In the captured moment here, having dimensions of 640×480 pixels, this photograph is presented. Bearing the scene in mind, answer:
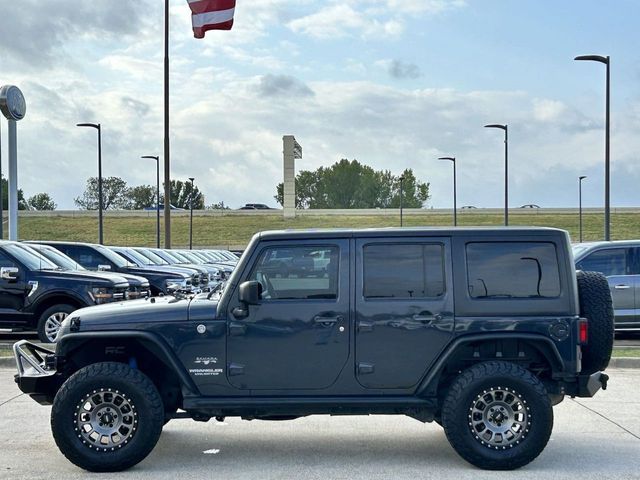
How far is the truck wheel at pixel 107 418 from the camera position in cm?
688

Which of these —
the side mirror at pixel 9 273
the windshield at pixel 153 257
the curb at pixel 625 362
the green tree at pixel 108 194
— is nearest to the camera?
the curb at pixel 625 362

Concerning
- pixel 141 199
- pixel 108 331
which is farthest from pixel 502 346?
pixel 141 199

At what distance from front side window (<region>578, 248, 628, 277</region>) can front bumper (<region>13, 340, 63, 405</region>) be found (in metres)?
10.3

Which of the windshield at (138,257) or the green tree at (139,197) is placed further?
the green tree at (139,197)

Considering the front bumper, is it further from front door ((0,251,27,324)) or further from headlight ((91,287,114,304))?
front door ((0,251,27,324))

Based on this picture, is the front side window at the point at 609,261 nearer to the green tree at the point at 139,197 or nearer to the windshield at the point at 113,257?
the windshield at the point at 113,257

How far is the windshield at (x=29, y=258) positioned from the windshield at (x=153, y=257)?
8000mm

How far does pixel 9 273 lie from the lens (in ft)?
47.1

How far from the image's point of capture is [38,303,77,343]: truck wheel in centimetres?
1448

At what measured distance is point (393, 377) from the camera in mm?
7016

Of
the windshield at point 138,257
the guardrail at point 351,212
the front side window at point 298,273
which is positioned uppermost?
the guardrail at point 351,212

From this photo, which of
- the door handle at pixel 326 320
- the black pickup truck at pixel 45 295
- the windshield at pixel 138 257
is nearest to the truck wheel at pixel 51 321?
the black pickup truck at pixel 45 295

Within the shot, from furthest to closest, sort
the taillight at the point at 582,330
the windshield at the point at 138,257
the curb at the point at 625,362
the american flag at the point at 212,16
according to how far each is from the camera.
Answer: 1. the american flag at the point at 212,16
2. the windshield at the point at 138,257
3. the curb at the point at 625,362
4. the taillight at the point at 582,330

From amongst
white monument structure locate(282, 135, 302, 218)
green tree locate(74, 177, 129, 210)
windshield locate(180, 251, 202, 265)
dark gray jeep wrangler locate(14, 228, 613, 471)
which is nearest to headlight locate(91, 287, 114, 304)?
dark gray jeep wrangler locate(14, 228, 613, 471)
